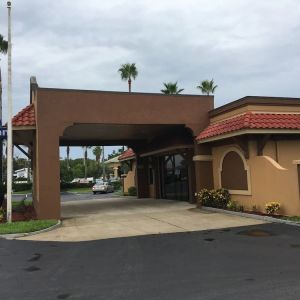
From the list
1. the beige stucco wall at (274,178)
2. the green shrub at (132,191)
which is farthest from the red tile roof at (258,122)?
the green shrub at (132,191)

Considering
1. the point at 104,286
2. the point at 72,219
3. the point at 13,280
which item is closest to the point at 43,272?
the point at 13,280

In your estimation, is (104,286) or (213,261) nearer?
(104,286)

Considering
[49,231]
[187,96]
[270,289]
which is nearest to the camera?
→ [270,289]

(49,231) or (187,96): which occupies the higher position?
(187,96)

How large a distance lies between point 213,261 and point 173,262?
30.3 inches

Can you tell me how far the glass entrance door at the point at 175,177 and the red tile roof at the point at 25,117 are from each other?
782 centimetres

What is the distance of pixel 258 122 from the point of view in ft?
54.9

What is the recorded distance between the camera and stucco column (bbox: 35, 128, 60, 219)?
57.3 ft

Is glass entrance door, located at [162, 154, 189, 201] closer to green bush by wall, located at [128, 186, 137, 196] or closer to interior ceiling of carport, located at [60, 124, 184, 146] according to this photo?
interior ceiling of carport, located at [60, 124, 184, 146]

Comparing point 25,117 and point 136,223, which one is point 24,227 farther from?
point 25,117

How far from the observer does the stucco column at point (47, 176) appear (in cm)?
1747

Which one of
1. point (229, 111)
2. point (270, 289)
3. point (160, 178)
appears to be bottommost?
point (270, 289)

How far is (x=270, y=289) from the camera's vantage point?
6.84 metres

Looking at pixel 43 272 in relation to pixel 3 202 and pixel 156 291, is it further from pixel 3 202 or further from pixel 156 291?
pixel 3 202
